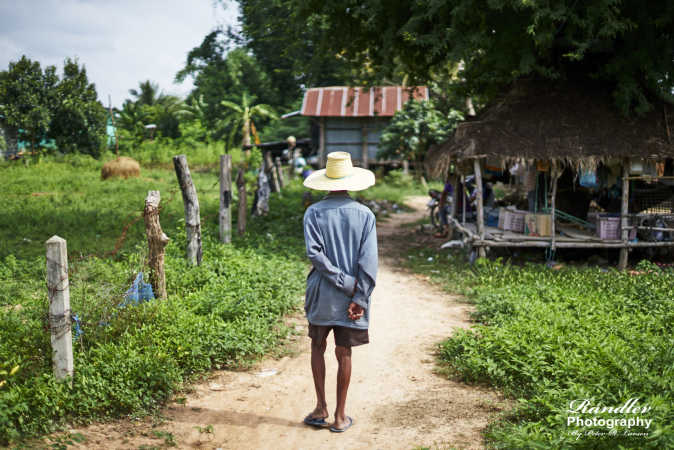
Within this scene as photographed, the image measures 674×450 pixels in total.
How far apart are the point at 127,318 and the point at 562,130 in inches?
325

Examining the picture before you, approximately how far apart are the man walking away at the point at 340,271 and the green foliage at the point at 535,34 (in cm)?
582

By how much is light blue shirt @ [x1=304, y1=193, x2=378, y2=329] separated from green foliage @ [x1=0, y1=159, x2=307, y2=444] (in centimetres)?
168

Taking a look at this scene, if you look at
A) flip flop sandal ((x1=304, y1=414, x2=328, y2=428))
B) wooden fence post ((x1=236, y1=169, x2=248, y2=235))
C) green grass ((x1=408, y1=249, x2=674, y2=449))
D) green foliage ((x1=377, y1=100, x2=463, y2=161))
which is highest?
green foliage ((x1=377, y1=100, x2=463, y2=161))

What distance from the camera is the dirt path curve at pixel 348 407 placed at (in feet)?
12.8

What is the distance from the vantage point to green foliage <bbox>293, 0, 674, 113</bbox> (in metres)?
8.73

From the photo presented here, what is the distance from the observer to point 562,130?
10023 mm

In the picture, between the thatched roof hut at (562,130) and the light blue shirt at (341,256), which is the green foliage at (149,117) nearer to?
the thatched roof hut at (562,130)

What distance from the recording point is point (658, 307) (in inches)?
247

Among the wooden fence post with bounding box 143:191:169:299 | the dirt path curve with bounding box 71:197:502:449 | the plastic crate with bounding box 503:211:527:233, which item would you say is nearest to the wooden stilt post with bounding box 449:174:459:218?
the plastic crate with bounding box 503:211:527:233

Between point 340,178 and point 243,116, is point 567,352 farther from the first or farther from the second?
point 243,116

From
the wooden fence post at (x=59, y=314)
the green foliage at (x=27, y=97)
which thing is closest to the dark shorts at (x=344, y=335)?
the wooden fence post at (x=59, y=314)

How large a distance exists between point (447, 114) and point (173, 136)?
19187 millimetres

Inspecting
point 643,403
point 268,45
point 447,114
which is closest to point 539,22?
point 643,403

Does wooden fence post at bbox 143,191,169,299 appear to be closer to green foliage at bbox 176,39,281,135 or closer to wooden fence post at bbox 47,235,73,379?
wooden fence post at bbox 47,235,73,379
